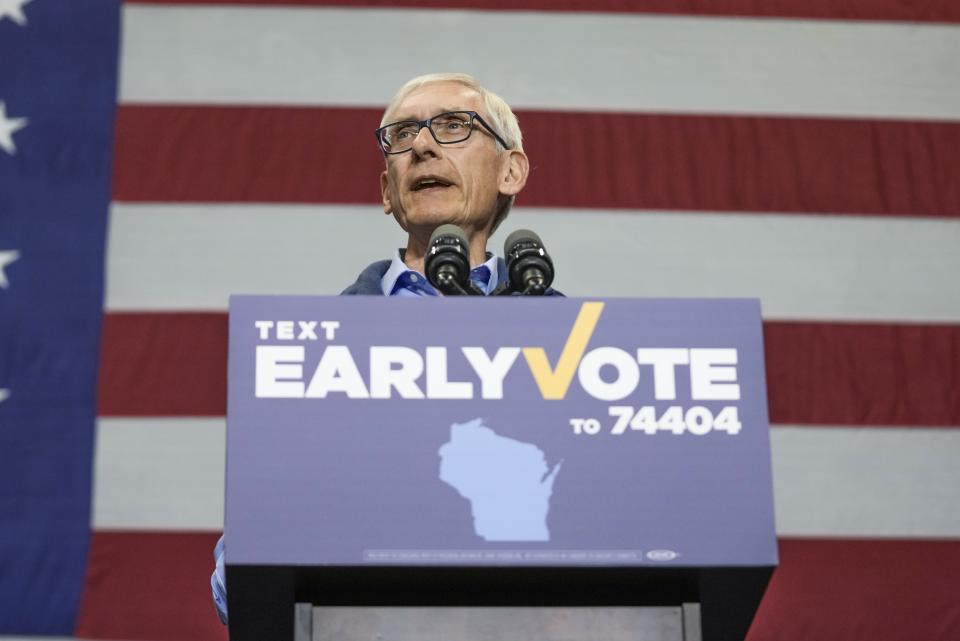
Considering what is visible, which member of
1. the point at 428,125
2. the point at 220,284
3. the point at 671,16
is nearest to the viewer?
the point at 428,125

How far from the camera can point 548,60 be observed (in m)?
3.98

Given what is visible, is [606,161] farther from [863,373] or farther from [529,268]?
[529,268]

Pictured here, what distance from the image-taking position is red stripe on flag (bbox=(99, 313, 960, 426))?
3666mm

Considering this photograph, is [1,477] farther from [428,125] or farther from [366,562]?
[366,562]

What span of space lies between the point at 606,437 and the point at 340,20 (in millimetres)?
2843

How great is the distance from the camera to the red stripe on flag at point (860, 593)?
11.8 ft

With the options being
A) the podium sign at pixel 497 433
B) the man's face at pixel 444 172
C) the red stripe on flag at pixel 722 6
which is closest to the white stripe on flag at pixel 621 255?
the red stripe on flag at pixel 722 6

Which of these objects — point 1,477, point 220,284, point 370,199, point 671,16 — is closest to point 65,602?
point 1,477

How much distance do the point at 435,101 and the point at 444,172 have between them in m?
0.11

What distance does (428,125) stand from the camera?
2.19m

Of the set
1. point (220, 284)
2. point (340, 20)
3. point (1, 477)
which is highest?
point (340, 20)

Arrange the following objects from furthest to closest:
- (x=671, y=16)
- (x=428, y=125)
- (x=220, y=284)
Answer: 1. (x=671, y=16)
2. (x=220, y=284)
3. (x=428, y=125)

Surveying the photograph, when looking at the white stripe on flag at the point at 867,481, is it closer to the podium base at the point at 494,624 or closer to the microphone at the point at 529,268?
the microphone at the point at 529,268

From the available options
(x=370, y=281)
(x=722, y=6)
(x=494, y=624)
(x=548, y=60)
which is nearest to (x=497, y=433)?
(x=494, y=624)
